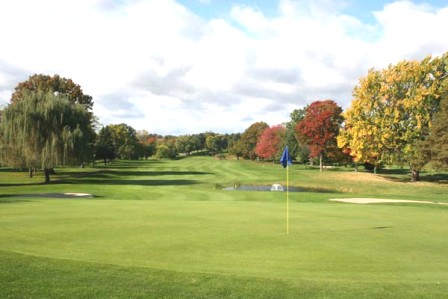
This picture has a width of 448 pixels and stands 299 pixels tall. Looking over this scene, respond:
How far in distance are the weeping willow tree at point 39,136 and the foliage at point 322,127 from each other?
4015 centimetres

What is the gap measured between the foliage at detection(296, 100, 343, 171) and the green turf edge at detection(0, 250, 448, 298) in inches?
2419

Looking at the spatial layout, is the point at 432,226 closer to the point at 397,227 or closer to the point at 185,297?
the point at 397,227

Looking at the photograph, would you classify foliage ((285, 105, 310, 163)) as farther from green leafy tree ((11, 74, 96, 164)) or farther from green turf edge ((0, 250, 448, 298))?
green turf edge ((0, 250, 448, 298))

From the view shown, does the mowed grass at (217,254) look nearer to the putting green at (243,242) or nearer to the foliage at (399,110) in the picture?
the putting green at (243,242)

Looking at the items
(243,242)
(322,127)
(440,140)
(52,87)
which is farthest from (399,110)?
(52,87)

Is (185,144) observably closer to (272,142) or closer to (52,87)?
(272,142)

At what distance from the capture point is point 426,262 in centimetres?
953

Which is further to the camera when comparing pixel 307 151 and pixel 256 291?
pixel 307 151

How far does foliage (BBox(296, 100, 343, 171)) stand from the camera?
67.6 metres

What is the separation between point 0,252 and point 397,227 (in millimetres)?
12897

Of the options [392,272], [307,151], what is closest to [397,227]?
[392,272]

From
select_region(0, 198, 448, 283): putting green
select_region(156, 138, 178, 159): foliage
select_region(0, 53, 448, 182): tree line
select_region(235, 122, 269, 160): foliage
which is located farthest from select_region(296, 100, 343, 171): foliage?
select_region(156, 138, 178, 159): foliage

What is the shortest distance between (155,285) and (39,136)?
38.1 metres

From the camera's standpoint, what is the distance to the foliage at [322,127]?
67625 millimetres
